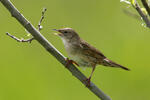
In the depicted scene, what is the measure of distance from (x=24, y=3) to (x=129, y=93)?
3.73m

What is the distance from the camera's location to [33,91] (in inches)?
373

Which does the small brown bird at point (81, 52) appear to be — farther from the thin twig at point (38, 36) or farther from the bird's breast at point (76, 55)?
the thin twig at point (38, 36)

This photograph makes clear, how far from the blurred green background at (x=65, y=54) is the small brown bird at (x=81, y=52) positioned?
3072mm

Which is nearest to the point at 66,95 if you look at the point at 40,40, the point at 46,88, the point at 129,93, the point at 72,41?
the point at 46,88

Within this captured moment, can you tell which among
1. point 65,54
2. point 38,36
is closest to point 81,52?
point 38,36

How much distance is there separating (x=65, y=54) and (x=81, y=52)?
3748 millimetres

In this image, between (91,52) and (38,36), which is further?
(91,52)

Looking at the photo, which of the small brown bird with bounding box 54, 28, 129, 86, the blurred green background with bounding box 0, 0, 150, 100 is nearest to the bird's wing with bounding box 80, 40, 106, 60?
the small brown bird with bounding box 54, 28, 129, 86

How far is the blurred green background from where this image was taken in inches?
370

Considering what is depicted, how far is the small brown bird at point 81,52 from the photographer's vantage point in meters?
5.86

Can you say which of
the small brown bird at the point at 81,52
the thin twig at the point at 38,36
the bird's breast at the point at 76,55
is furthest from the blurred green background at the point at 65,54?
the thin twig at the point at 38,36

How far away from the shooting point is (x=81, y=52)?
5945mm

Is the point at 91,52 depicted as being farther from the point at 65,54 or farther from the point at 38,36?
the point at 65,54

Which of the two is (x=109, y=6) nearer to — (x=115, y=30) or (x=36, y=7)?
(x=115, y=30)
